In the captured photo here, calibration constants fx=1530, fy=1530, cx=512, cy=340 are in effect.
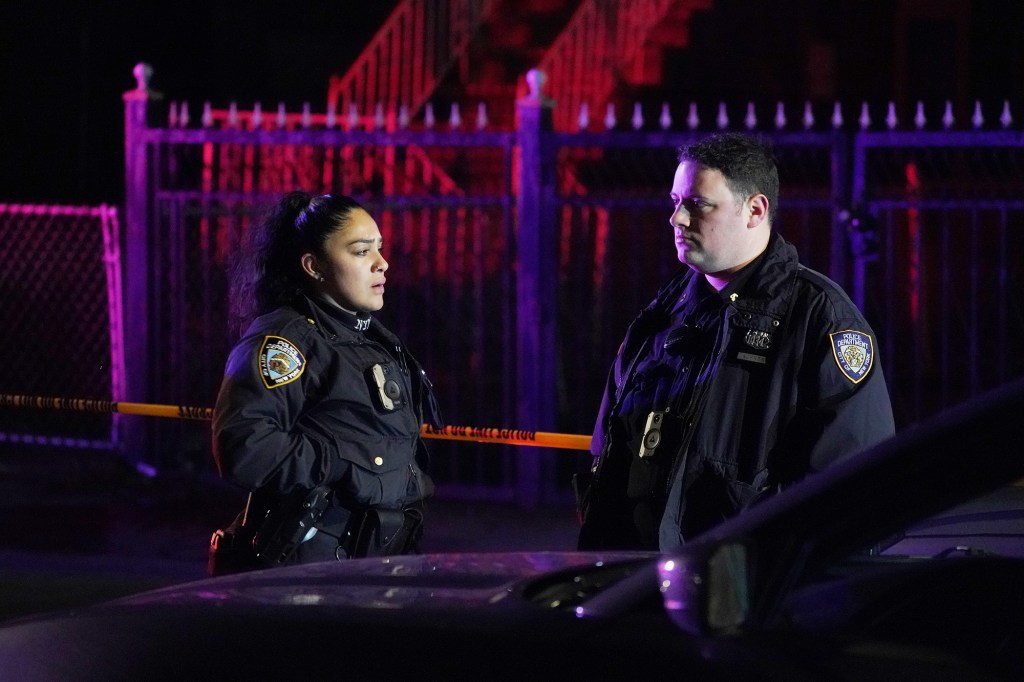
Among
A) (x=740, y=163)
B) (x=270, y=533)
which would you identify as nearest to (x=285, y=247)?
(x=270, y=533)

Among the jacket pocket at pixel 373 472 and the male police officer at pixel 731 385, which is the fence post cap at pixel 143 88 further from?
the male police officer at pixel 731 385

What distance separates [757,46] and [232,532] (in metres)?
14.6

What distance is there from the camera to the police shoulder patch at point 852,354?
3.51m

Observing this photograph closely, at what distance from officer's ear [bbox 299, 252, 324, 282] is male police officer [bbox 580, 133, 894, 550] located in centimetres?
89

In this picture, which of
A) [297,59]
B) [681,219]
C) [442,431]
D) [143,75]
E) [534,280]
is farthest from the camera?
[297,59]

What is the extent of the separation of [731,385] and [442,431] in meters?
2.23

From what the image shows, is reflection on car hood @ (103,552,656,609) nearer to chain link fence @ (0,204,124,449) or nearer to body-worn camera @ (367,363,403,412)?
body-worn camera @ (367,363,403,412)

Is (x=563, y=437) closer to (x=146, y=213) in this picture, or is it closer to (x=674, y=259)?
(x=674, y=259)

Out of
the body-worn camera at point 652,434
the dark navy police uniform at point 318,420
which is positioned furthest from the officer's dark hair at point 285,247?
the body-worn camera at point 652,434

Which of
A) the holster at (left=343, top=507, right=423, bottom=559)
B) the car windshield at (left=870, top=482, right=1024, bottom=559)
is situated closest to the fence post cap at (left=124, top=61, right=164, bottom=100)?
the holster at (left=343, top=507, right=423, bottom=559)

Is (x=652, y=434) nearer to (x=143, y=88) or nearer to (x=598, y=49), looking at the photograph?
(x=143, y=88)

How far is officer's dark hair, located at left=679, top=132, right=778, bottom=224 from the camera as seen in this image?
3737 mm

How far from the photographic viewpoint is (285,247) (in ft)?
13.6

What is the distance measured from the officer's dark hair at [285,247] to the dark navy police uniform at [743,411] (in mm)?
983
